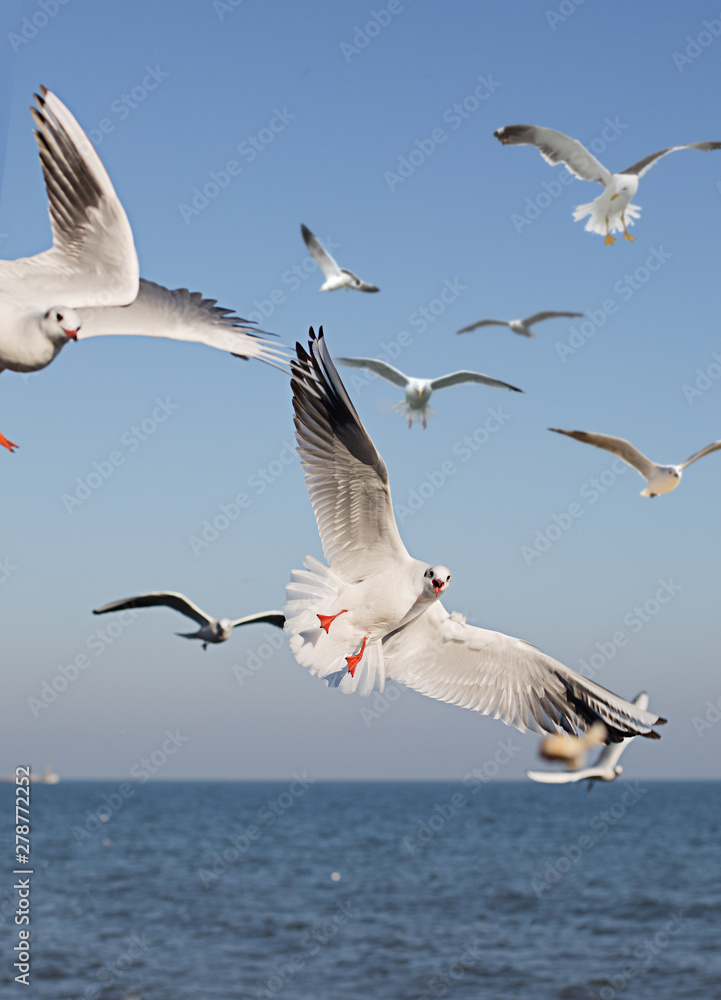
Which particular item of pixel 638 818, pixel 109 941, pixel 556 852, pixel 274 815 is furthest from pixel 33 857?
pixel 638 818

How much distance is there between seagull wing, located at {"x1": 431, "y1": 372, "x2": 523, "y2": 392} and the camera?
48.9 feet

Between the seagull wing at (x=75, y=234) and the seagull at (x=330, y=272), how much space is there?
14.2 metres

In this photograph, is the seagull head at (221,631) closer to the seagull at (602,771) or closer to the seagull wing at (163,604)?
the seagull wing at (163,604)

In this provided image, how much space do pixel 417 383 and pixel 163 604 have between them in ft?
19.9

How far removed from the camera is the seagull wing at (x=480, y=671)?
4879 millimetres

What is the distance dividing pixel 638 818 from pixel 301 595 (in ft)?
243

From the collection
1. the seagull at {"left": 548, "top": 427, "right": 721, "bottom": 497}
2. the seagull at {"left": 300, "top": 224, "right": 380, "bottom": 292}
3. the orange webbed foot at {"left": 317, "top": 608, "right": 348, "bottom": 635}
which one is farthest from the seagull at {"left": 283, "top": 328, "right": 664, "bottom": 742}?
the seagull at {"left": 300, "top": 224, "right": 380, "bottom": 292}

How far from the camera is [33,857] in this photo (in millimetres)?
44906

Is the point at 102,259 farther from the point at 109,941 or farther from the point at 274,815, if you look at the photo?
the point at 274,815

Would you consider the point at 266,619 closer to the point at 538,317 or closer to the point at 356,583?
the point at 356,583

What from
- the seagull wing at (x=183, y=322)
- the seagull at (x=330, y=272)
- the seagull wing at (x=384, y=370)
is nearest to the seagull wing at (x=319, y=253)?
the seagull at (x=330, y=272)

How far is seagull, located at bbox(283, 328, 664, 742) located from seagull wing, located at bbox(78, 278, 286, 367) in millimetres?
602

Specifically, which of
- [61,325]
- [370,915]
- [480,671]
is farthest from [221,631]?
[370,915]

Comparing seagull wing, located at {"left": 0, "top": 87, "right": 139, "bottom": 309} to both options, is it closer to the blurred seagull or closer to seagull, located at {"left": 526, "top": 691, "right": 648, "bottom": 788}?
the blurred seagull
